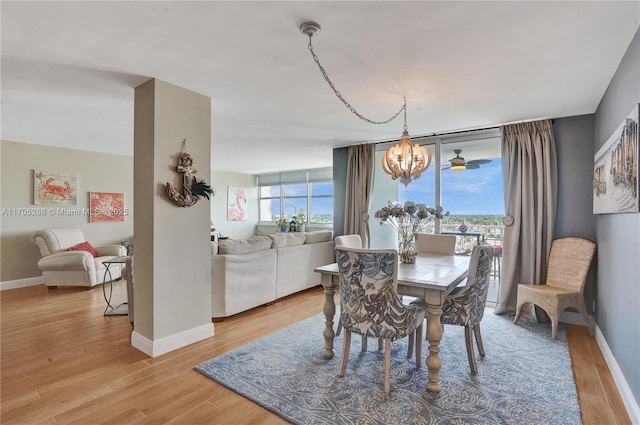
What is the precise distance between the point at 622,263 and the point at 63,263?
6.56 metres

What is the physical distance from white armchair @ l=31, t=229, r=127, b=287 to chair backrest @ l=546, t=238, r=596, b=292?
6266 millimetres

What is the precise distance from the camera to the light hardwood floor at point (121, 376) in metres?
1.92

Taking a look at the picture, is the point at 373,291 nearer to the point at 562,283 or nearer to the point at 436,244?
the point at 436,244

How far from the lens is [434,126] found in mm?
4133

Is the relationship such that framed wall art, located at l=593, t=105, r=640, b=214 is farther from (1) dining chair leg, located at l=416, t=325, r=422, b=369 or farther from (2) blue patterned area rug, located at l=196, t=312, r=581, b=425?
(1) dining chair leg, located at l=416, t=325, r=422, b=369

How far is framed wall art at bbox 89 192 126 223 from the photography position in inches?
227

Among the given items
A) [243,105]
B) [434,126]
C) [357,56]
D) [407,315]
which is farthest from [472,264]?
[243,105]

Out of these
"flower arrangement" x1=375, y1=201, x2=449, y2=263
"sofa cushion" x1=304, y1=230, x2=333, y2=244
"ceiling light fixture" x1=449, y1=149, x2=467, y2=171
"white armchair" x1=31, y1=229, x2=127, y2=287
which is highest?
"ceiling light fixture" x1=449, y1=149, x2=467, y2=171

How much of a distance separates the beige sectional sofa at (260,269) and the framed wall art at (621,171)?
340 cm

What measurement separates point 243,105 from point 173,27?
1.44 metres

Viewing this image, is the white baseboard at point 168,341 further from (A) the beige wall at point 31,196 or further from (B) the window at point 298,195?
(B) the window at point 298,195

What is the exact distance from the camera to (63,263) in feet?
15.5

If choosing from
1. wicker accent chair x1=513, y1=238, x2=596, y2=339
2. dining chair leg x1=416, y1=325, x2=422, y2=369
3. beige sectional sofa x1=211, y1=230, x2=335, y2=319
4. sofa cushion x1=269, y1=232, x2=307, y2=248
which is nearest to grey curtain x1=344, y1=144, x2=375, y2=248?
beige sectional sofa x1=211, y1=230, x2=335, y2=319

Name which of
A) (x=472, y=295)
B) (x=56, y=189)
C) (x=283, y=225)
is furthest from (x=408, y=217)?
(x=56, y=189)
